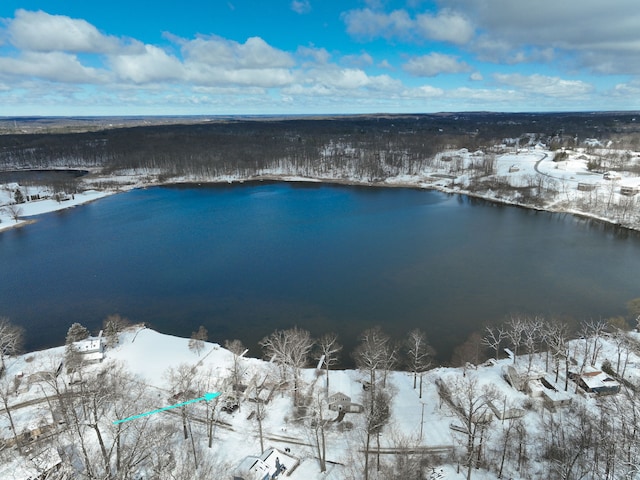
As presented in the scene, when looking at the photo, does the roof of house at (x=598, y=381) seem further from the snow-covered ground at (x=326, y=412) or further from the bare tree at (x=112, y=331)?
the bare tree at (x=112, y=331)

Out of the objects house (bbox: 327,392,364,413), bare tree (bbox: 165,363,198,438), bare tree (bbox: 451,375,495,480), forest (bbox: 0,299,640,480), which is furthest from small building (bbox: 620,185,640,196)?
bare tree (bbox: 165,363,198,438)

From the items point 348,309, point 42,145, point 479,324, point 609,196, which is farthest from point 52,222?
point 42,145

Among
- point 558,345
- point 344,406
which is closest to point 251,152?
point 344,406

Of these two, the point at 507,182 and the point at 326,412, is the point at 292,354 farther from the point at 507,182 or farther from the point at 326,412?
the point at 507,182

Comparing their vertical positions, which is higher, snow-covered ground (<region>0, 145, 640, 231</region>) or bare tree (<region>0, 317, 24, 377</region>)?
snow-covered ground (<region>0, 145, 640, 231</region>)

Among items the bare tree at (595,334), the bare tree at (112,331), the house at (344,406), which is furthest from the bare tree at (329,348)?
the bare tree at (595,334)

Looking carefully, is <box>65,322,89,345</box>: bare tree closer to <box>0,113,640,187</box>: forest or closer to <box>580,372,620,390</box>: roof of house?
<box>580,372,620,390</box>: roof of house
